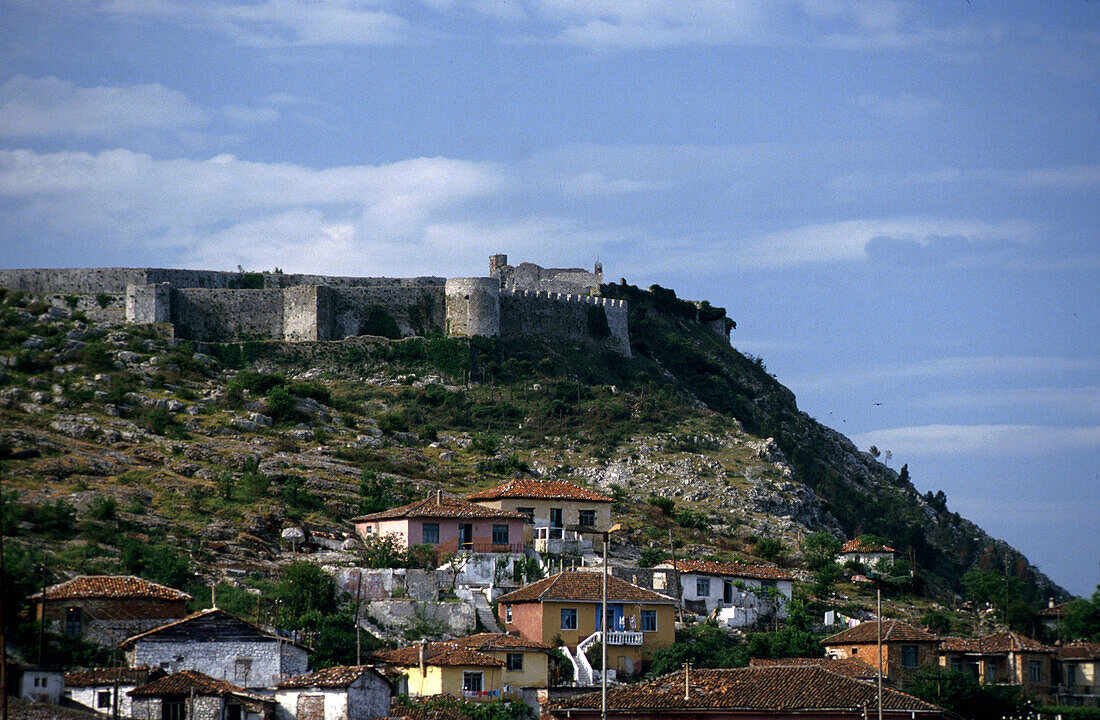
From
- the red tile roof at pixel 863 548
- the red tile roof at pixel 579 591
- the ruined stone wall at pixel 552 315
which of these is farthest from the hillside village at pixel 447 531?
the red tile roof at pixel 863 548

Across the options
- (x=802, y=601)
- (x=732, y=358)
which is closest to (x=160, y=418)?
(x=802, y=601)

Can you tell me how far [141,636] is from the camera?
40562 mm

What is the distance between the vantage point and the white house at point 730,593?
60094 millimetres

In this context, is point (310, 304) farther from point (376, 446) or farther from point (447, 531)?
point (447, 531)

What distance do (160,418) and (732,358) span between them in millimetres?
60068

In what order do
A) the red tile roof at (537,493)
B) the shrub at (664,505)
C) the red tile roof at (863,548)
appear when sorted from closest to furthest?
the red tile roof at (537,493) → the red tile roof at (863,548) → the shrub at (664,505)

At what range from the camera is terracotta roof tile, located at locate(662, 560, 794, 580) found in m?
61.2

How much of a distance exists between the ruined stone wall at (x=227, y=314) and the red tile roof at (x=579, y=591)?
43.0m

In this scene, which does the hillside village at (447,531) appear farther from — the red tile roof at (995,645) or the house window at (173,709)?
the red tile roof at (995,645)

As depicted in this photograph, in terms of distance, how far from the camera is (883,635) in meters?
54.2

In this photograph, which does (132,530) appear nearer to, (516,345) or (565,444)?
(565,444)

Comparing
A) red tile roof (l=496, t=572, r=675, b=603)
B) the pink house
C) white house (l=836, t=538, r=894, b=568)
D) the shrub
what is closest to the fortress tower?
the shrub

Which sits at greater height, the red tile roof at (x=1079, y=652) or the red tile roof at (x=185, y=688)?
the red tile roof at (x=185, y=688)

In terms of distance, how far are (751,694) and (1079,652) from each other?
77.3 ft
